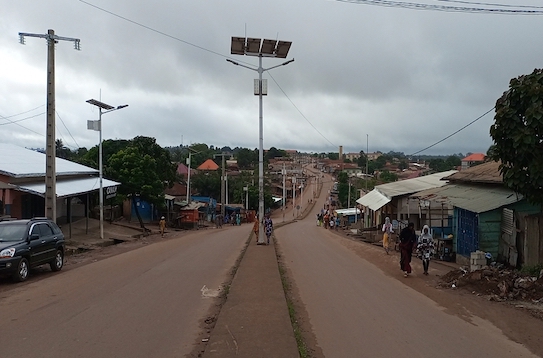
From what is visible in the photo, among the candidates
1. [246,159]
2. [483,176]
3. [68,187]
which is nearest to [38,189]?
[68,187]

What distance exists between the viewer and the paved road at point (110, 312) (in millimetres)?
6816

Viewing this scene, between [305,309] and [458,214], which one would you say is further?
[458,214]

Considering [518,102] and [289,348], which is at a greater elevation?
[518,102]

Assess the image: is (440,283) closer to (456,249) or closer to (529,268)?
(529,268)

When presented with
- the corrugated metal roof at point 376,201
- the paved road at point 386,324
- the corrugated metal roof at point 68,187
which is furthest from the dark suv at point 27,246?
the corrugated metal roof at point 376,201

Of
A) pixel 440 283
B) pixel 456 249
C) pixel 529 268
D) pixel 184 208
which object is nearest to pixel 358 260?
pixel 456 249

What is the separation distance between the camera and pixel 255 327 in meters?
7.79

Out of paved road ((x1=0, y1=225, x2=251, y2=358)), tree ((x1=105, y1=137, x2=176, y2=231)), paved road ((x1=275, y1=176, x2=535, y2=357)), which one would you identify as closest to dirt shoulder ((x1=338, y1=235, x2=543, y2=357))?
paved road ((x1=275, y1=176, x2=535, y2=357))

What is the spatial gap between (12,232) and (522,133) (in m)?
13.9

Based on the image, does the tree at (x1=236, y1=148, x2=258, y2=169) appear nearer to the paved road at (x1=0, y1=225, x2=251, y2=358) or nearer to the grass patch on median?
the paved road at (x1=0, y1=225, x2=251, y2=358)

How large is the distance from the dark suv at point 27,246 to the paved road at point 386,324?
24.8 ft

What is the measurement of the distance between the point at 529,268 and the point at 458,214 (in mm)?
6635

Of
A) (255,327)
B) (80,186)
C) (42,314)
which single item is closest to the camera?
(255,327)

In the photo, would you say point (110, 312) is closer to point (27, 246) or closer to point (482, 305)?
point (27, 246)
